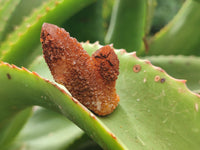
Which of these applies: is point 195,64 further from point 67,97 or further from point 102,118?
point 67,97

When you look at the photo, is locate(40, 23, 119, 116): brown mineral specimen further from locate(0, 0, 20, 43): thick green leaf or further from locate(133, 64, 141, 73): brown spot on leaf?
locate(0, 0, 20, 43): thick green leaf

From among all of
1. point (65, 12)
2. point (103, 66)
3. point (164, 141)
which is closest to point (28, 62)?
point (65, 12)

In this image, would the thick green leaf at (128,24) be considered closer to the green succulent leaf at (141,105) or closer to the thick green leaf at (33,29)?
the thick green leaf at (33,29)

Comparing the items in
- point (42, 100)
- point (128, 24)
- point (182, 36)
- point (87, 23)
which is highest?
point (42, 100)

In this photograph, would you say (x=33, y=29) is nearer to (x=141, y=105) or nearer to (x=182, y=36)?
(x=141, y=105)

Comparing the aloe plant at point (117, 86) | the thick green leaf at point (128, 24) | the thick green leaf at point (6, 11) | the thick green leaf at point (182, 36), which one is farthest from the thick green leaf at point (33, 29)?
the thick green leaf at point (182, 36)

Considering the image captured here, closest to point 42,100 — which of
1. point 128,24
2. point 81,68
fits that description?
point 81,68

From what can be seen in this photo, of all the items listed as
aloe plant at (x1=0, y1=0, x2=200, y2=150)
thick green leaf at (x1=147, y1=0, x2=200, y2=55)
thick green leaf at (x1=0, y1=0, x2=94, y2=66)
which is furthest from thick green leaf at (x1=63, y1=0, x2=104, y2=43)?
thick green leaf at (x1=147, y1=0, x2=200, y2=55)
